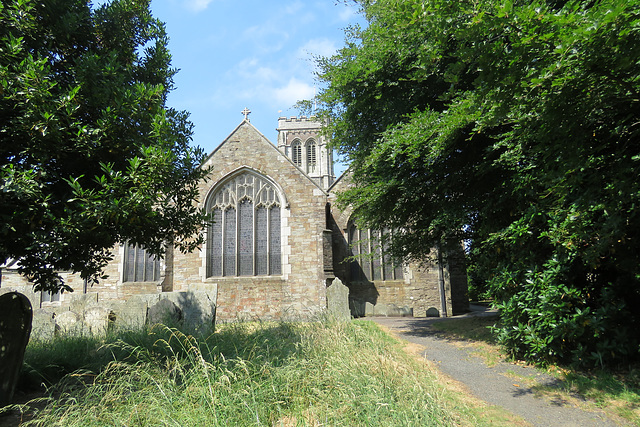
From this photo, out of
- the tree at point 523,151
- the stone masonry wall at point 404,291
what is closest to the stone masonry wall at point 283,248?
the stone masonry wall at point 404,291

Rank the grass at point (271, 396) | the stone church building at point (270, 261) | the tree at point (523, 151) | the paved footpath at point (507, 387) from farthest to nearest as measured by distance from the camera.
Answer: the stone church building at point (270, 261) → the paved footpath at point (507, 387) → the grass at point (271, 396) → the tree at point (523, 151)

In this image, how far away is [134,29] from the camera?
730 centimetres

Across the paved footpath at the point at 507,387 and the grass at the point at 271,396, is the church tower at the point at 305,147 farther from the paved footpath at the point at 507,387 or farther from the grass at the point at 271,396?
the grass at the point at 271,396

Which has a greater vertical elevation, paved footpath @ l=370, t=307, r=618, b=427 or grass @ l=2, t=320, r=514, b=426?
grass @ l=2, t=320, r=514, b=426

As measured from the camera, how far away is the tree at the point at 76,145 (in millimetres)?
4762

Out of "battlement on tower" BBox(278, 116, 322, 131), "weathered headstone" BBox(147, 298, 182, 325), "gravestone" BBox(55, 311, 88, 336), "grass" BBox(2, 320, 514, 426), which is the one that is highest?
"battlement on tower" BBox(278, 116, 322, 131)

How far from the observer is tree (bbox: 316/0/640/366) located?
3.78 m

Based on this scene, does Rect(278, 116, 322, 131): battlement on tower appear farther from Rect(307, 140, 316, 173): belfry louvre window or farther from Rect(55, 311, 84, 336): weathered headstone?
Rect(55, 311, 84, 336): weathered headstone

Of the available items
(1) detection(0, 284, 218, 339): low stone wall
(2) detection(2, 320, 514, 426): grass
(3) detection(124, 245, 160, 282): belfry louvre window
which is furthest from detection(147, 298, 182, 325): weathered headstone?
(3) detection(124, 245, 160, 282): belfry louvre window

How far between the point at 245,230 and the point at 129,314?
8.57 meters

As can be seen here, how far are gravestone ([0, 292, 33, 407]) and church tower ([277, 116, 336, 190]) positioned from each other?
1534 inches

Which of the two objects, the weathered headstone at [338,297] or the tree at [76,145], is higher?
the tree at [76,145]

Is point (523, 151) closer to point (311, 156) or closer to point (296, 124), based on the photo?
point (311, 156)

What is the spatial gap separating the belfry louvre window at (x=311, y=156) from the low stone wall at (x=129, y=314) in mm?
35386
